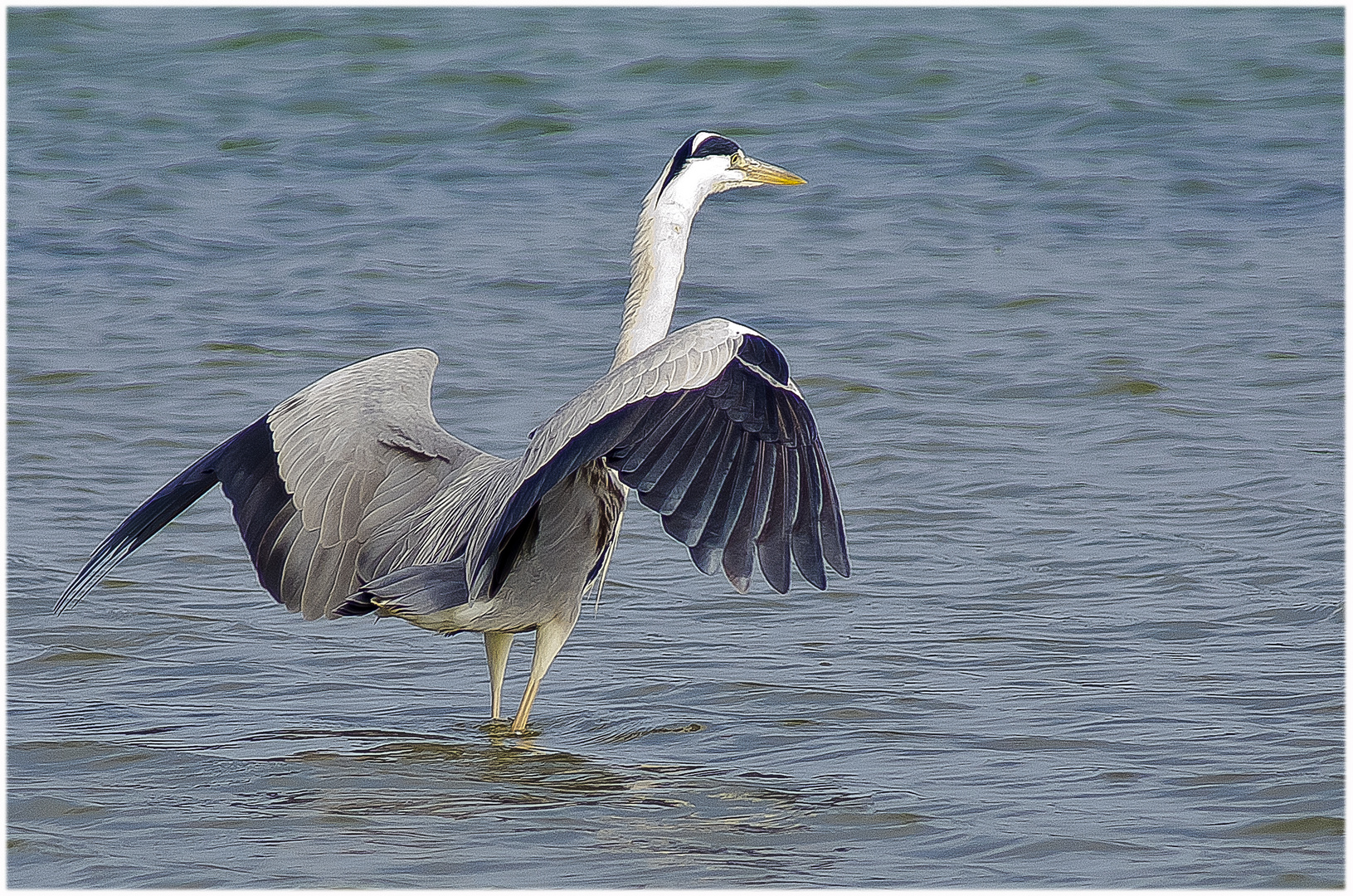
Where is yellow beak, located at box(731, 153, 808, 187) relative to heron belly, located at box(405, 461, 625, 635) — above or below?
above

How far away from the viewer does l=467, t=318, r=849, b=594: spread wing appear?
386cm

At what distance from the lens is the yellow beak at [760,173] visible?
221 inches

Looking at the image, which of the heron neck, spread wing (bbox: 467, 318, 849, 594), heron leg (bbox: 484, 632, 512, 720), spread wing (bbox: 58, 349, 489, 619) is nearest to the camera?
spread wing (bbox: 467, 318, 849, 594)

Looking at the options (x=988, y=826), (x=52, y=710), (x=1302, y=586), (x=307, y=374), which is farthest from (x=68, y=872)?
(x=307, y=374)

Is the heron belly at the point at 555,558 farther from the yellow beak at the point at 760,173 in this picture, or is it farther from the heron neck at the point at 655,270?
the yellow beak at the point at 760,173

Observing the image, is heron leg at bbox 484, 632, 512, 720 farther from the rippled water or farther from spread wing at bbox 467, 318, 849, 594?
spread wing at bbox 467, 318, 849, 594

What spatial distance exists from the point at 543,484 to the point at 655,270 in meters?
1.26

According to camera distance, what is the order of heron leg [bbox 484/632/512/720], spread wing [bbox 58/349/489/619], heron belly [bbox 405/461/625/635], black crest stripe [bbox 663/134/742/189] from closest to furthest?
heron belly [bbox 405/461/625/635] < spread wing [bbox 58/349/489/619] < heron leg [bbox 484/632/512/720] < black crest stripe [bbox 663/134/742/189]

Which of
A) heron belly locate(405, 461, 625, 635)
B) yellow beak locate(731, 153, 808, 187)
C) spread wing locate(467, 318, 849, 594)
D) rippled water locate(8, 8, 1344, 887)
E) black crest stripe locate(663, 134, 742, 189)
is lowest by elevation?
rippled water locate(8, 8, 1344, 887)

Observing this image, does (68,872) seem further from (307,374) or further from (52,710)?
(307,374)

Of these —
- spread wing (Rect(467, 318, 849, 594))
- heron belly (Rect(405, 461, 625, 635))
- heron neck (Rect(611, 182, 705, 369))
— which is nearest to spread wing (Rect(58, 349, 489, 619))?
heron belly (Rect(405, 461, 625, 635))

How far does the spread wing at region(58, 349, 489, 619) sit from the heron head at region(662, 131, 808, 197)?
0.98 meters

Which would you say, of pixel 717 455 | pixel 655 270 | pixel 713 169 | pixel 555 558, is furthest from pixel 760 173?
pixel 717 455

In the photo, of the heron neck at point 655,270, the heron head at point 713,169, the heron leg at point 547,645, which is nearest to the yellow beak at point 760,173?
the heron head at point 713,169
